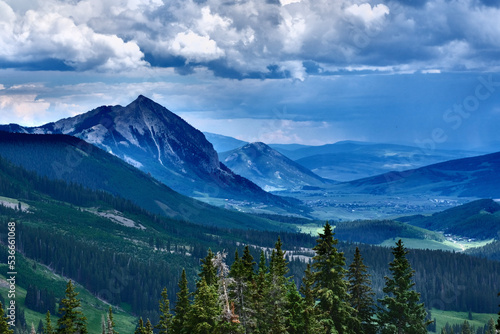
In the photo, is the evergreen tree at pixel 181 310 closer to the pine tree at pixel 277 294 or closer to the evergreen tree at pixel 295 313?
the pine tree at pixel 277 294

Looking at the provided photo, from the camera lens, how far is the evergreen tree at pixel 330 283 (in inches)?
2832

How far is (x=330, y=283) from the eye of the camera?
7244cm

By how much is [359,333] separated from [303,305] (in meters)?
12.6

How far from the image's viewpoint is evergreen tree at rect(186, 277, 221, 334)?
64.2 metres

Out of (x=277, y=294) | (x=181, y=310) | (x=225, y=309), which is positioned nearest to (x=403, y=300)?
(x=277, y=294)

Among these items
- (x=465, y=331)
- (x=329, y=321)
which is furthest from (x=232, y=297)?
(x=465, y=331)

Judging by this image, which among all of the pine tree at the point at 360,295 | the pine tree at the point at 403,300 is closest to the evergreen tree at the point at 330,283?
the pine tree at the point at 360,295

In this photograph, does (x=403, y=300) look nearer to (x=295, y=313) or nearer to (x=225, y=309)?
(x=295, y=313)

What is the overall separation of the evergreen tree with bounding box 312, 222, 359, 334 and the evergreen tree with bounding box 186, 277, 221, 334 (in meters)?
13.5

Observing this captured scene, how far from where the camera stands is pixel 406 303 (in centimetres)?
7425

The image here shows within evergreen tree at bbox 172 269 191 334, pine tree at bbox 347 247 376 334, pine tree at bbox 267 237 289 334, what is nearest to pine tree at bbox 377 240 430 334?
pine tree at bbox 347 247 376 334

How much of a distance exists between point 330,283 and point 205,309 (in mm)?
16069

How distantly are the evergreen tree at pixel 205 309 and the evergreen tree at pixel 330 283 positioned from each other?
13468 millimetres

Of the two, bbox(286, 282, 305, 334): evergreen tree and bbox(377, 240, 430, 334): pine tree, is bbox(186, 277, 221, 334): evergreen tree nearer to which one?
bbox(286, 282, 305, 334): evergreen tree
